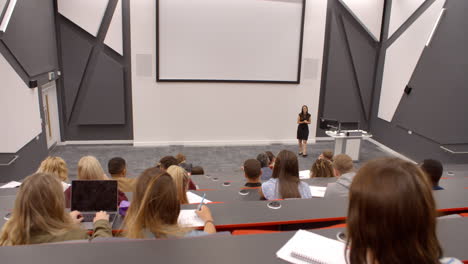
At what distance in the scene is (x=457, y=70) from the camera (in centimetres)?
617

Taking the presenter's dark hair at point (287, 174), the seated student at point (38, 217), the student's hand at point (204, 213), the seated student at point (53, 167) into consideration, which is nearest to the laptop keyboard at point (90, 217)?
the seated student at point (38, 217)

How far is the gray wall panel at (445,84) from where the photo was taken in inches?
238

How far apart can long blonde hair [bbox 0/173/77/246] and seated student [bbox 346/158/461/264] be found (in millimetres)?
1451

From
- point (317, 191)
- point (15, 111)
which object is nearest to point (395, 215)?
point (317, 191)

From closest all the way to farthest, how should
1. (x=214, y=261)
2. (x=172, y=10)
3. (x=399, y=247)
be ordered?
(x=399, y=247) < (x=214, y=261) < (x=172, y=10)

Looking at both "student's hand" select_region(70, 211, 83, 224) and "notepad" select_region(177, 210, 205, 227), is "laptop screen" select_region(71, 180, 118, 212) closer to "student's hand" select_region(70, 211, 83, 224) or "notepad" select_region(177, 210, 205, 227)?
"student's hand" select_region(70, 211, 83, 224)

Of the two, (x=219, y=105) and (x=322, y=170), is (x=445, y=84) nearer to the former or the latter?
(x=322, y=170)

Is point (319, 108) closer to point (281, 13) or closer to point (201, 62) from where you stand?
point (281, 13)

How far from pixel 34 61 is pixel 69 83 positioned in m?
1.60

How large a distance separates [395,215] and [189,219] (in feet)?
4.52

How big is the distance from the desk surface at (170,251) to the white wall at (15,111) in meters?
4.02

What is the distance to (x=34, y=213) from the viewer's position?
5.70ft

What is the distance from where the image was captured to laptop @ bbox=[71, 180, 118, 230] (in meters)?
2.30

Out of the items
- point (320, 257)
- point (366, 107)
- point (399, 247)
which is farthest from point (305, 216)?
point (366, 107)
